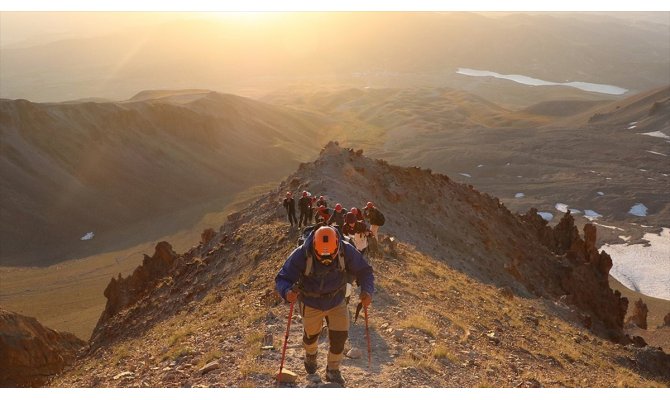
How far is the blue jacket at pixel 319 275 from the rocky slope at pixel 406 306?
1617mm

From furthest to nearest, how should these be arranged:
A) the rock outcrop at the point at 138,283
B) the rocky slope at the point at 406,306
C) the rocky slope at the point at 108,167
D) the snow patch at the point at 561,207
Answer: the snow patch at the point at 561,207, the rocky slope at the point at 108,167, the rock outcrop at the point at 138,283, the rocky slope at the point at 406,306

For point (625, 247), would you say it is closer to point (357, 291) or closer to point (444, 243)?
point (444, 243)

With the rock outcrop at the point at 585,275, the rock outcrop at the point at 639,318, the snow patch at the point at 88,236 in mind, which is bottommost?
the rock outcrop at the point at 639,318

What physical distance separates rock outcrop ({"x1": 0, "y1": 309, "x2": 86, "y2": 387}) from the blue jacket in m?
18.5

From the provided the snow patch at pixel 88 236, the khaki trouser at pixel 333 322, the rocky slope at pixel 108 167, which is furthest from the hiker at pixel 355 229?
the snow patch at pixel 88 236

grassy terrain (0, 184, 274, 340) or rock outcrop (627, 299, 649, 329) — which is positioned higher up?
grassy terrain (0, 184, 274, 340)

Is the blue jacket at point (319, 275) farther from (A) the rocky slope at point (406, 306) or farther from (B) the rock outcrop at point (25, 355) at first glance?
(B) the rock outcrop at point (25, 355)

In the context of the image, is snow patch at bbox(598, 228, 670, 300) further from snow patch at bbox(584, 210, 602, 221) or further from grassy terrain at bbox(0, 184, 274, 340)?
grassy terrain at bbox(0, 184, 274, 340)

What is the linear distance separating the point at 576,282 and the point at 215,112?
10679 centimetres

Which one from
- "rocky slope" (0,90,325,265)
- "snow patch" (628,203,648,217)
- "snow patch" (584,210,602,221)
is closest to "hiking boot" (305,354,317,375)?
"rocky slope" (0,90,325,265)

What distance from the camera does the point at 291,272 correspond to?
30.9 feet

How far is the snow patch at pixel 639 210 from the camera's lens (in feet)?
317

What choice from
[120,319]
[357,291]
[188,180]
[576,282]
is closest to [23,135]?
[188,180]

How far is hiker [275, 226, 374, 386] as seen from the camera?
30.0 ft
